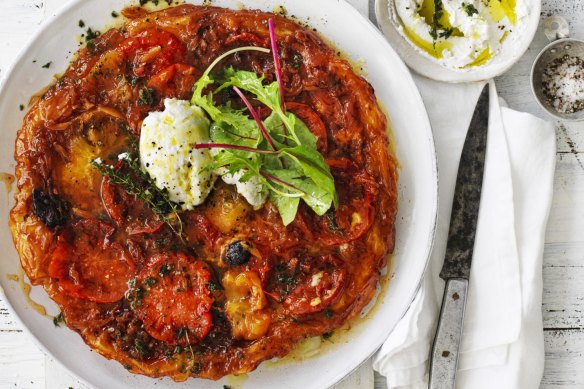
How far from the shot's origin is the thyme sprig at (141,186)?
4.10 meters

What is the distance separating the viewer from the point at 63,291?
417cm

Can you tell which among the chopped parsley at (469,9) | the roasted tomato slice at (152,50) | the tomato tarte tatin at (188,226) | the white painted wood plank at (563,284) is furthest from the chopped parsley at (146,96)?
the white painted wood plank at (563,284)

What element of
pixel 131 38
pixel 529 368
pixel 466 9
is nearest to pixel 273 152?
pixel 131 38

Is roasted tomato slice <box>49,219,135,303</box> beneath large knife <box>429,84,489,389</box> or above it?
above

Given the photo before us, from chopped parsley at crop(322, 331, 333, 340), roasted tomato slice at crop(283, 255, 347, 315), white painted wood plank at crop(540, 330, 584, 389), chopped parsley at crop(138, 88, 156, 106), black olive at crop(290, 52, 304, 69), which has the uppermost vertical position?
chopped parsley at crop(138, 88, 156, 106)

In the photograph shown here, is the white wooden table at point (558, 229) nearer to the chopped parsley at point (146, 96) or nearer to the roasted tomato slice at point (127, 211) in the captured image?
the chopped parsley at point (146, 96)

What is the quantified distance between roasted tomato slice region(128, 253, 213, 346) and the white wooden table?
1364 mm

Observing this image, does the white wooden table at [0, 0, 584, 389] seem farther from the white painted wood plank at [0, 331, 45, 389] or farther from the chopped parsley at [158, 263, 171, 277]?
the chopped parsley at [158, 263, 171, 277]

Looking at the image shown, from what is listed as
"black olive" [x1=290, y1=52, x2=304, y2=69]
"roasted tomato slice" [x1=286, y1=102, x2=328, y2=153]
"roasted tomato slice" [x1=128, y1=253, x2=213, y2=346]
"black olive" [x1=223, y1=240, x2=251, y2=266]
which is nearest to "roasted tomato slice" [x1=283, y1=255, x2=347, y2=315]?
"black olive" [x1=223, y1=240, x2=251, y2=266]

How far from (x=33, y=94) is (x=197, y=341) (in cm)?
212

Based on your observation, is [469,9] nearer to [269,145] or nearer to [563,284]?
[269,145]

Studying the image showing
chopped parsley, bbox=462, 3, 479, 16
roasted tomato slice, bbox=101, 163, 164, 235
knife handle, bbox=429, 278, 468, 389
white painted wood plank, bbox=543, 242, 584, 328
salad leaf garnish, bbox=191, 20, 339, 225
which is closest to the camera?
salad leaf garnish, bbox=191, 20, 339, 225

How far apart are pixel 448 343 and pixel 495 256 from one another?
2.41ft

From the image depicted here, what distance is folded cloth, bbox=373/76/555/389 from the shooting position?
15.3 ft
